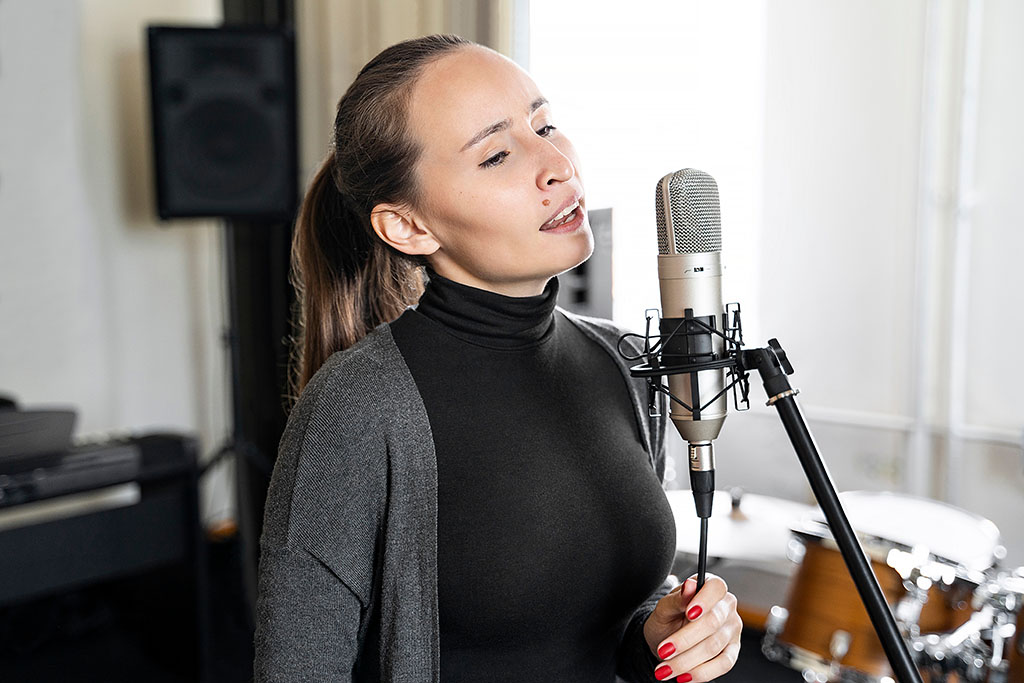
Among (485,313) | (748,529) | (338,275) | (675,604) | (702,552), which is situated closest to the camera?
(702,552)

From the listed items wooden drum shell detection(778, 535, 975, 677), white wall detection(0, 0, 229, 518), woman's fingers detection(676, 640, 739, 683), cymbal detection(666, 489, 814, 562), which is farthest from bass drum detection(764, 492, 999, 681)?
white wall detection(0, 0, 229, 518)

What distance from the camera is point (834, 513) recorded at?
67 cm

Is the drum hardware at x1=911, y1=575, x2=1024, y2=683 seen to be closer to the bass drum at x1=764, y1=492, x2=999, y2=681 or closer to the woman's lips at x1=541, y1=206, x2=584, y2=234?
the bass drum at x1=764, y1=492, x2=999, y2=681

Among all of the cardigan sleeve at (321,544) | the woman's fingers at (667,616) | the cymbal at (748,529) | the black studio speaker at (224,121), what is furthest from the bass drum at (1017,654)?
the black studio speaker at (224,121)

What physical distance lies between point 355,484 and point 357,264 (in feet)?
1.08

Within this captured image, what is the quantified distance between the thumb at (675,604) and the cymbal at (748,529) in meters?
1.02

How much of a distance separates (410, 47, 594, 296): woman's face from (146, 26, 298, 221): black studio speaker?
69.3 inches

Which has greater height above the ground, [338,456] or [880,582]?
[338,456]

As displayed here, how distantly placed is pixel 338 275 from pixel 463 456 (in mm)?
322

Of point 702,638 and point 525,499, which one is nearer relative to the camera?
point 702,638

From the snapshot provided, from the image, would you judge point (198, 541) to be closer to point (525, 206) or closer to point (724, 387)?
point (525, 206)

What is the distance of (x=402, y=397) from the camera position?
3.27 ft

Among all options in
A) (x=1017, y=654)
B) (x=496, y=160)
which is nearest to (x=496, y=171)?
(x=496, y=160)

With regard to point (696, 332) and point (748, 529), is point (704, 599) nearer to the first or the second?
point (696, 332)
